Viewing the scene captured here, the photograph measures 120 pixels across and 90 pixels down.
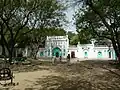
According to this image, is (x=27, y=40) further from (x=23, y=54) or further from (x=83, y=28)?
(x=83, y=28)

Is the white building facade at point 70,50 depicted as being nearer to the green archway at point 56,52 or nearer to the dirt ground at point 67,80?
the green archway at point 56,52

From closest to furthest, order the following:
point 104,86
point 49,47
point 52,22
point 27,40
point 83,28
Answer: point 104,86 < point 52,22 < point 83,28 < point 27,40 < point 49,47

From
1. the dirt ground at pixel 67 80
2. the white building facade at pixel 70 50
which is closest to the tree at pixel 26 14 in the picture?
the dirt ground at pixel 67 80

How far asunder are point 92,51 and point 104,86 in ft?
145

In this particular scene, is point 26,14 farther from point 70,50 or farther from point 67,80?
point 70,50

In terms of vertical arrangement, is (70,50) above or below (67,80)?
above

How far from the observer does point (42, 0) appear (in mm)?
23562

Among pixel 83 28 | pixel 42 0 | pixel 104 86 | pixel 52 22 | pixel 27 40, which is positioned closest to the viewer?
pixel 104 86

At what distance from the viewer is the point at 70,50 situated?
2133 inches

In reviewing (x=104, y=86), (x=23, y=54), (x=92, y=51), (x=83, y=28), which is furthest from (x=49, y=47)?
(x=104, y=86)

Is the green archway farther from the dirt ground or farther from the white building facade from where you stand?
the dirt ground

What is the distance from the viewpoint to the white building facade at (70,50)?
52188mm

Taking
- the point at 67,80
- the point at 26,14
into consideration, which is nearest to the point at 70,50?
the point at 26,14

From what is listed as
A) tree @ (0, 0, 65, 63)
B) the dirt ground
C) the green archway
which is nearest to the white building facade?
the green archway
